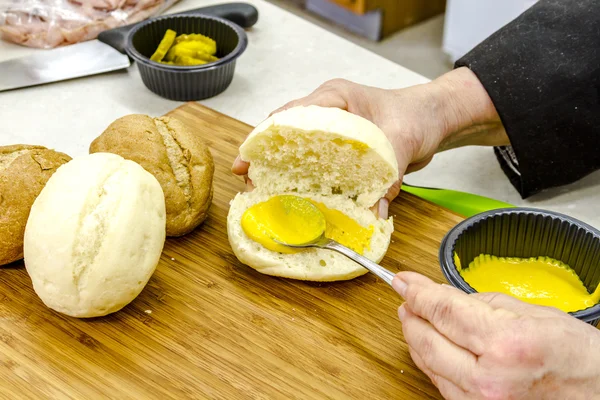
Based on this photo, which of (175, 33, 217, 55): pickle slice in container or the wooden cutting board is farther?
(175, 33, 217, 55): pickle slice in container

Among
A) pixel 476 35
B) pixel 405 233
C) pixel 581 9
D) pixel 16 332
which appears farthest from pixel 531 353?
pixel 476 35

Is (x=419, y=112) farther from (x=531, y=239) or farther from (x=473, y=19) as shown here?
(x=473, y=19)

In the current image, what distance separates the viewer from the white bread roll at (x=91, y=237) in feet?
4.30

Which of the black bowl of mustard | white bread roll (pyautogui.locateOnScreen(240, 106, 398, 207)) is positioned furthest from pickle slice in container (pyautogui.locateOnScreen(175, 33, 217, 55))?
the black bowl of mustard

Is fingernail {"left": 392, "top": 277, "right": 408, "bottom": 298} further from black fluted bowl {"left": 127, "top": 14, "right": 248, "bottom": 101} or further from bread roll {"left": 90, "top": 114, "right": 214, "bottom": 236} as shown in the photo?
black fluted bowl {"left": 127, "top": 14, "right": 248, "bottom": 101}

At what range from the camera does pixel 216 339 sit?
142cm

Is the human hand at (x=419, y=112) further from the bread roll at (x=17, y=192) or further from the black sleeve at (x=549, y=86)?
the bread roll at (x=17, y=192)

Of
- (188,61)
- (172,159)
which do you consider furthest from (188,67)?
(172,159)

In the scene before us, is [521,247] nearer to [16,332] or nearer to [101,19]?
[16,332]

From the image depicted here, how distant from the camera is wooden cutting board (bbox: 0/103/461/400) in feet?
4.33

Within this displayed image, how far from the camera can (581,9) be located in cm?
194

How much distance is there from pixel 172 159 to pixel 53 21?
3.88 feet

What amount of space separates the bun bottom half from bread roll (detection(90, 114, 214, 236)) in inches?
3.7

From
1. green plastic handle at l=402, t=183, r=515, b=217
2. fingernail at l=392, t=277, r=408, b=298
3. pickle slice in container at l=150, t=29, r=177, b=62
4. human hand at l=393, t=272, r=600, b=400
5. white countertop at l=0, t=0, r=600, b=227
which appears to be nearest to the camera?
human hand at l=393, t=272, r=600, b=400
